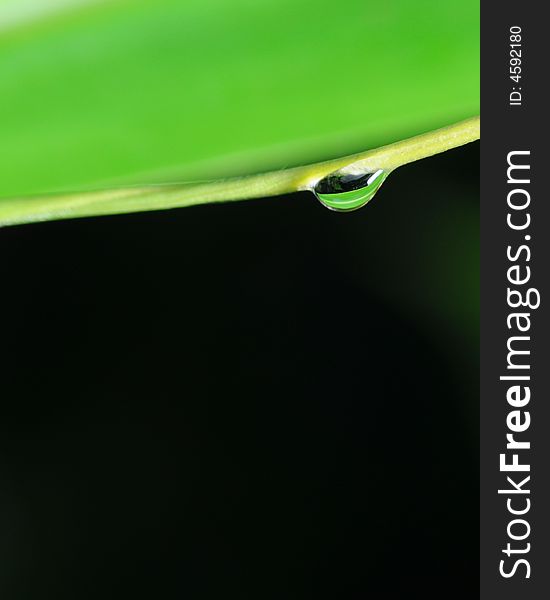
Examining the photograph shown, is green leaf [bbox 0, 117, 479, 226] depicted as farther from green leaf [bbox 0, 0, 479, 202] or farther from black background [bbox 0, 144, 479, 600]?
black background [bbox 0, 144, 479, 600]

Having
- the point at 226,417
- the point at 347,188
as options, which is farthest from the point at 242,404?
the point at 347,188

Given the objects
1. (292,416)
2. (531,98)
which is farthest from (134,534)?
(531,98)

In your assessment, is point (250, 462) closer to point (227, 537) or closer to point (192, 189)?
point (227, 537)

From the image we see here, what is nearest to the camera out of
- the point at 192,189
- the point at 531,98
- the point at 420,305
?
the point at 192,189

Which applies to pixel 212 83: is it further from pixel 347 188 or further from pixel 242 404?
pixel 242 404

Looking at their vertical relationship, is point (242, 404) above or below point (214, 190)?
above

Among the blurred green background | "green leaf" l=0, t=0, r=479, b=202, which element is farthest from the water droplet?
the blurred green background

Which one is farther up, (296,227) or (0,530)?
(296,227)

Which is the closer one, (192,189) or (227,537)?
(192,189)
